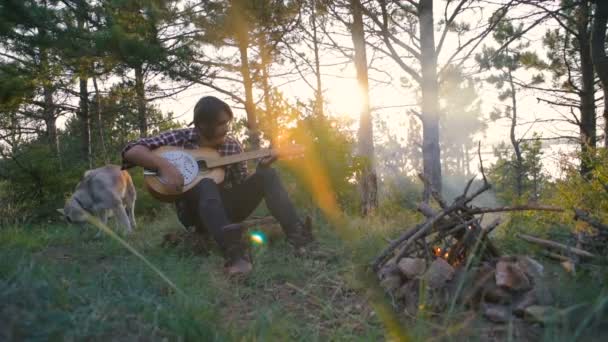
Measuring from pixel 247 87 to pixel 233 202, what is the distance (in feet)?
24.5

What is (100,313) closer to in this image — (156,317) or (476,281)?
(156,317)

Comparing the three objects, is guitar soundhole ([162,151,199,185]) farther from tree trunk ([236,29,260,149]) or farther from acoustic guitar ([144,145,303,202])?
tree trunk ([236,29,260,149])

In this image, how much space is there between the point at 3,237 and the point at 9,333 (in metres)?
2.82

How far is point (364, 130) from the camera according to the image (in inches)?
318

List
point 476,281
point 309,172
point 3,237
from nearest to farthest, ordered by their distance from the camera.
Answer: point 476,281 → point 3,237 → point 309,172

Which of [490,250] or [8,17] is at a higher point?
[8,17]

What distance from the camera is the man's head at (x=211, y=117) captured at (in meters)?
3.34

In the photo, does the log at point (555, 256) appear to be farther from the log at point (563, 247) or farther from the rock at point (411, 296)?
the rock at point (411, 296)

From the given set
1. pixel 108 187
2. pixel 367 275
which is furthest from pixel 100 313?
pixel 108 187

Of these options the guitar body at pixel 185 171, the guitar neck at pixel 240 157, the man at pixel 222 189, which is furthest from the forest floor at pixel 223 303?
the guitar neck at pixel 240 157

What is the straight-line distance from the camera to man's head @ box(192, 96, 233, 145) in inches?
131

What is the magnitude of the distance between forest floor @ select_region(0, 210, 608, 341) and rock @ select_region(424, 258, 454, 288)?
0.24 metres

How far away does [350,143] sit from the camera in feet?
24.5

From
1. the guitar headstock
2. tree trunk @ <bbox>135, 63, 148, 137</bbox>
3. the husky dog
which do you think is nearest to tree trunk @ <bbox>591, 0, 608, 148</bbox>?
the guitar headstock
